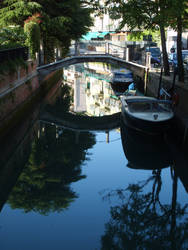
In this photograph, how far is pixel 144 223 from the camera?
303 inches

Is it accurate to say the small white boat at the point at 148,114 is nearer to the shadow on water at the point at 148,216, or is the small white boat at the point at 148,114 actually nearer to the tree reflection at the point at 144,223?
the shadow on water at the point at 148,216

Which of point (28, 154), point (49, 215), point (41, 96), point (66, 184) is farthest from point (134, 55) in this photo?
point (49, 215)

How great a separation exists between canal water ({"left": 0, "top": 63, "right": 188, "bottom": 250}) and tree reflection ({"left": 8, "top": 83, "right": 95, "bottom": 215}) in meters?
0.03

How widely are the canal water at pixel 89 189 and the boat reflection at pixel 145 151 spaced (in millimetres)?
35

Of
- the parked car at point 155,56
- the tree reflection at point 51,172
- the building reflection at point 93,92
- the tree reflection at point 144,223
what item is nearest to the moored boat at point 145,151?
the tree reflection at point 51,172

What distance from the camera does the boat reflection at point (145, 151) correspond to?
11.6m

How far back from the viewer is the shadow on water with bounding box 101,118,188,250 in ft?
22.6

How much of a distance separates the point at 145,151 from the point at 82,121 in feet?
19.7

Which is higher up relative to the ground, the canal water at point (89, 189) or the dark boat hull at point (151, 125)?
the dark boat hull at point (151, 125)

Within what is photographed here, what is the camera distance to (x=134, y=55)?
90.2 ft

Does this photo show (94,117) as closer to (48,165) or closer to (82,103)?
(82,103)

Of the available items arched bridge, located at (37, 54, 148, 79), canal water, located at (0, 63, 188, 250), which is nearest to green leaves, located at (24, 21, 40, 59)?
arched bridge, located at (37, 54, 148, 79)

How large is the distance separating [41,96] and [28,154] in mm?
10159

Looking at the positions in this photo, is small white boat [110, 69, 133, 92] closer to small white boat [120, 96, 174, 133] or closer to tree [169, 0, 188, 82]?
tree [169, 0, 188, 82]
